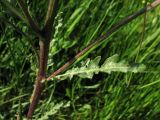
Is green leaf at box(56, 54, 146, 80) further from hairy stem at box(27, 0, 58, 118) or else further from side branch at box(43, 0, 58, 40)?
side branch at box(43, 0, 58, 40)

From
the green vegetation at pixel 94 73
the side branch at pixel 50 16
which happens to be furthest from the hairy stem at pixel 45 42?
the green vegetation at pixel 94 73

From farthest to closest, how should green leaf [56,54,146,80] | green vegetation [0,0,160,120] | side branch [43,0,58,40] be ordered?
green vegetation [0,0,160,120]
green leaf [56,54,146,80]
side branch [43,0,58,40]

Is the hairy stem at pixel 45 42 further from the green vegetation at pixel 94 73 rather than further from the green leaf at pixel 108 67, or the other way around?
the green vegetation at pixel 94 73

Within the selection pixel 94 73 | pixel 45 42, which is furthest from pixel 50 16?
pixel 94 73

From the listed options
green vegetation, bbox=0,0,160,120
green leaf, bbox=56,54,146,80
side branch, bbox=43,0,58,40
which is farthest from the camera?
green vegetation, bbox=0,0,160,120

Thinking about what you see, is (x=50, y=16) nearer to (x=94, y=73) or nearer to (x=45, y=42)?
(x=45, y=42)

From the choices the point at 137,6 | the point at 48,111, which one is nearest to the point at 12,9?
the point at 48,111

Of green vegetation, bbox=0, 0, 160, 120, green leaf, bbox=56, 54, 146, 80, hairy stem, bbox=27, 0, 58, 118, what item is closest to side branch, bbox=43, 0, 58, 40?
hairy stem, bbox=27, 0, 58, 118

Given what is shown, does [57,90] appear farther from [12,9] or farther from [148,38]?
[12,9]

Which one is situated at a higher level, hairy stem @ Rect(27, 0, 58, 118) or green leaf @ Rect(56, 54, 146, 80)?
hairy stem @ Rect(27, 0, 58, 118)
